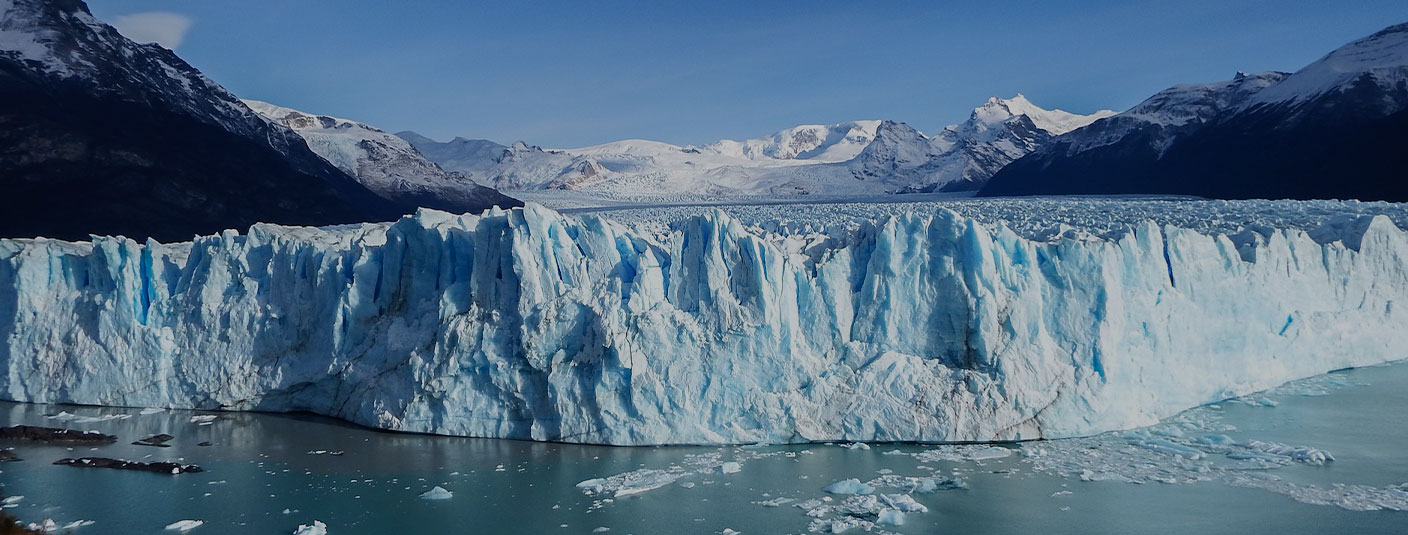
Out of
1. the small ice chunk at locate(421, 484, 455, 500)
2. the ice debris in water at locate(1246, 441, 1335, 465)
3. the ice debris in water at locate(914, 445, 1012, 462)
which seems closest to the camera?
the small ice chunk at locate(421, 484, 455, 500)

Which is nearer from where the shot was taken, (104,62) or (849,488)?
(849,488)

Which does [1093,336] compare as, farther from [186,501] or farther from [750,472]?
[186,501]

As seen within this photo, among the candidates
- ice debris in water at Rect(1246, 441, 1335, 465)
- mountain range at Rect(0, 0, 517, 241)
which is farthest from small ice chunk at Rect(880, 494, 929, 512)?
mountain range at Rect(0, 0, 517, 241)

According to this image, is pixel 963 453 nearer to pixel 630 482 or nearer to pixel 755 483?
pixel 755 483

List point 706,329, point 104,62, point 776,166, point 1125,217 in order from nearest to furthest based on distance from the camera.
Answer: point 706,329
point 1125,217
point 104,62
point 776,166

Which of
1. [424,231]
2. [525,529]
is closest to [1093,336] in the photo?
[525,529]

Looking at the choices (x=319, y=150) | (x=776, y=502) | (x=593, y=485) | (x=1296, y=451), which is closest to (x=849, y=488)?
(x=776, y=502)

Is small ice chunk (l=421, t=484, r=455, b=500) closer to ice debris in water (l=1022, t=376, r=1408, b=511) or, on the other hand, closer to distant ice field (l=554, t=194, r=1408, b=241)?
distant ice field (l=554, t=194, r=1408, b=241)

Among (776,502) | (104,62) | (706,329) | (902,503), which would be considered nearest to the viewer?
(902,503)
